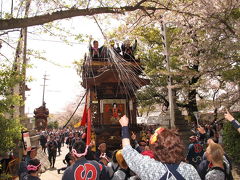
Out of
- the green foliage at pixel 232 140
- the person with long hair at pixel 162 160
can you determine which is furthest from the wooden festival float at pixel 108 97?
the person with long hair at pixel 162 160

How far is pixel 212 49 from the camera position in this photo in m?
11.1

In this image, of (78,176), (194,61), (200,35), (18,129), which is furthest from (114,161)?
(200,35)

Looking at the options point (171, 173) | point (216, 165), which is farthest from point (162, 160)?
point (216, 165)

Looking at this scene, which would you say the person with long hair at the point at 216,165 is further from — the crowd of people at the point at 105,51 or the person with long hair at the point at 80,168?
the crowd of people at the point at 105,51

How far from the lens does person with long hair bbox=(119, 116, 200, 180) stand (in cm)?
207

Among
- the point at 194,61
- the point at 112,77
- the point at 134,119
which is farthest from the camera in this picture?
the point at 194,61

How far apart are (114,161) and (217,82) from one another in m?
15.1

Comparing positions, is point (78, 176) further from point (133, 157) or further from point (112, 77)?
point (112, 77)

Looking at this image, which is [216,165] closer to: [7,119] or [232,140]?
[7,119]

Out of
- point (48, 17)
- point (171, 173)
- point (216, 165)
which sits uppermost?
point (48, 17)

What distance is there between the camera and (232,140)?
9.69 m

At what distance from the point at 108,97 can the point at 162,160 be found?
30.6ft

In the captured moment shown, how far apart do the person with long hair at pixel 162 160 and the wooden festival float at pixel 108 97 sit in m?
8.07

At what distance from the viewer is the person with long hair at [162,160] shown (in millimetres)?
2072
